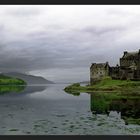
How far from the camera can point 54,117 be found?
27.7 feet

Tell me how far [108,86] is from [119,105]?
54cm

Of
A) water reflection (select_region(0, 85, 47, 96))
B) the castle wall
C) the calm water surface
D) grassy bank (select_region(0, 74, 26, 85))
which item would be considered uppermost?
the castle wall

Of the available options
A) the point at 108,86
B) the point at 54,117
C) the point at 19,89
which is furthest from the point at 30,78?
the point at 108,86

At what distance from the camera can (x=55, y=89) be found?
946 centimetres

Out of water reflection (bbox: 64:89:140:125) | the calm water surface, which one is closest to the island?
water reflection (bbox: 64:89:140:125)

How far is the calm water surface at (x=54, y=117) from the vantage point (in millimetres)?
7930

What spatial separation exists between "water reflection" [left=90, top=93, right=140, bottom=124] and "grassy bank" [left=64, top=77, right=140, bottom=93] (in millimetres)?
155

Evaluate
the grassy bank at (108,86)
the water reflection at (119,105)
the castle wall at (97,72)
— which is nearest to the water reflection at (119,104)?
the water reflection at (119,105)

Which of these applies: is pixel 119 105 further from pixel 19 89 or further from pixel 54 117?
pixel 19 89

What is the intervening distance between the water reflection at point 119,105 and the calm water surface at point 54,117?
143 mm

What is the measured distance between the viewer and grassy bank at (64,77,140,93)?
9.22 m

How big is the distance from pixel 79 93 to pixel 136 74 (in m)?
1.59

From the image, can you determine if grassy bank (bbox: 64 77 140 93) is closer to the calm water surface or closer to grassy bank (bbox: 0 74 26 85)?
the calm water surface

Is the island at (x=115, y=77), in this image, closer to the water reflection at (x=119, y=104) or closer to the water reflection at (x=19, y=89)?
the water reflection at (x=119, y=104)
